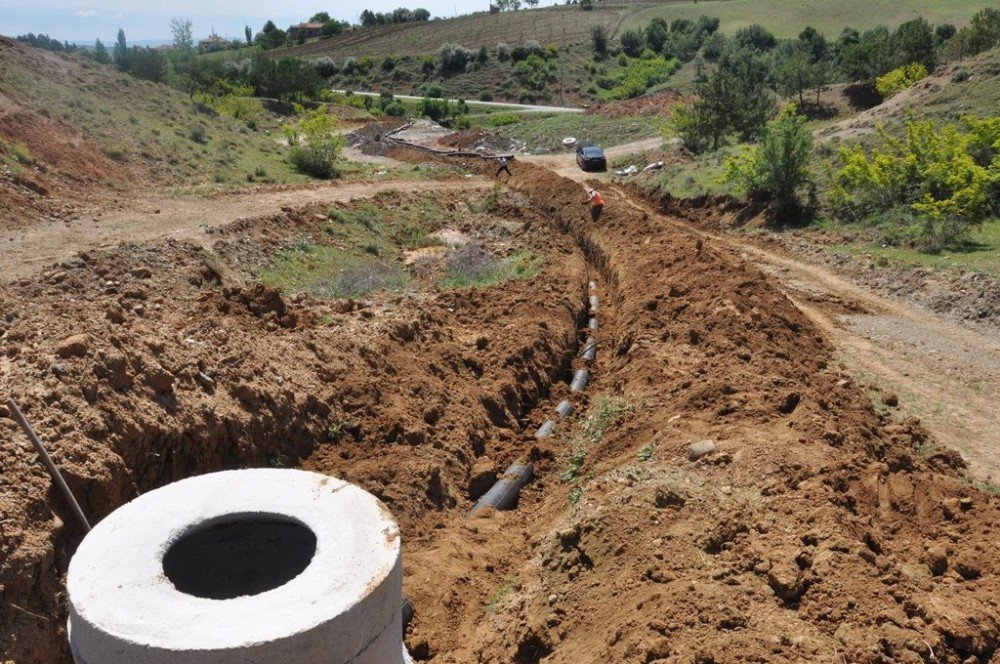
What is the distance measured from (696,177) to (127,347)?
917 inches

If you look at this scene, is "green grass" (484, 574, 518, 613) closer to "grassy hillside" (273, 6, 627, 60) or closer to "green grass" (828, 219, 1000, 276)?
"green grass" (828, 219, 1000, 276)

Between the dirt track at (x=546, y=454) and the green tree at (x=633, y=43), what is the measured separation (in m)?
81.2

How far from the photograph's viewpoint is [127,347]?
9875mm

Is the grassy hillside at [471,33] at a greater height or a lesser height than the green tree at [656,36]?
greater

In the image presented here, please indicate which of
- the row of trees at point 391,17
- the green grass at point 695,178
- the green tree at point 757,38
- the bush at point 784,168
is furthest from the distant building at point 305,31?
the bush at point 784,168

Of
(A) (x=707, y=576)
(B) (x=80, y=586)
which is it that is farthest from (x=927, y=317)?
(B) (x=80, y=586)

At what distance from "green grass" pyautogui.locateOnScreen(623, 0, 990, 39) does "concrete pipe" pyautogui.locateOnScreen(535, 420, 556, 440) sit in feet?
276

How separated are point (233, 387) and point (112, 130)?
72.9 ft

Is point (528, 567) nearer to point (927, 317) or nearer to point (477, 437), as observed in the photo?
point (477, 437)

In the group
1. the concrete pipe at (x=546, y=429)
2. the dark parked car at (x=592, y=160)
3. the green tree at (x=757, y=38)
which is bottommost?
the concrete pipe at (x=546, y=429)

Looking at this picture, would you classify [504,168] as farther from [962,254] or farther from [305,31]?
[305,31]

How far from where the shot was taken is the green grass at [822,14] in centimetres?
8400

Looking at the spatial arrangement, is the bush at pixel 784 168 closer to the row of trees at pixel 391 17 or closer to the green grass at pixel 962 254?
the green grass at pixel 962 254

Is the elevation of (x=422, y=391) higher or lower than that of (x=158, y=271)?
lower
